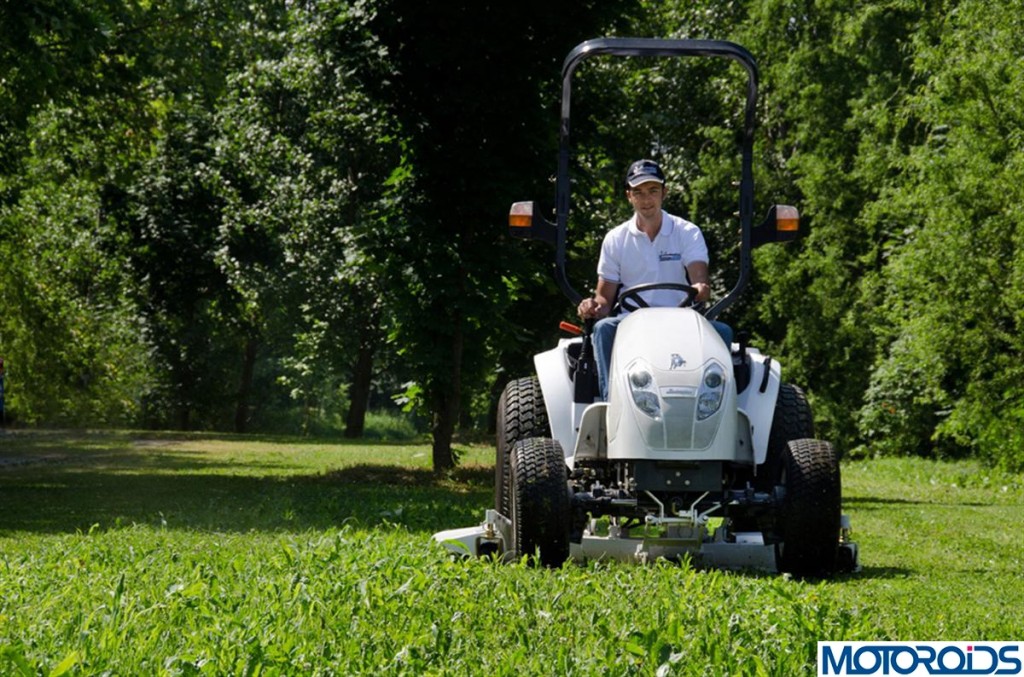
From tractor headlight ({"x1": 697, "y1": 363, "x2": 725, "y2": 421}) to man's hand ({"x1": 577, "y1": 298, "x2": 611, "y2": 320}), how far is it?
1.01 m

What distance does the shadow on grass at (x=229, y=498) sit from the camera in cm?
1321

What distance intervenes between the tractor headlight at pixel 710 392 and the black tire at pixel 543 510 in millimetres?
821

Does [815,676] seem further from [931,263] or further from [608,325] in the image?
[931,263]

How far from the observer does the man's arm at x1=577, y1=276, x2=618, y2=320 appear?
939 centimetres

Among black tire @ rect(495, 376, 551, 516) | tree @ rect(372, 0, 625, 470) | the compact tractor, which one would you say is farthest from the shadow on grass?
the compact tractor

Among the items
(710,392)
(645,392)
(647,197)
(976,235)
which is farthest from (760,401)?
(976,235)

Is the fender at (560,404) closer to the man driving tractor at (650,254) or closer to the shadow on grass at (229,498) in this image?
the man driving tractor at (650,254)

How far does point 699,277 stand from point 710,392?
43.7 inches

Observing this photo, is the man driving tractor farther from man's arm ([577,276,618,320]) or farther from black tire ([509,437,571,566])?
black tire ([509,437,571,566])

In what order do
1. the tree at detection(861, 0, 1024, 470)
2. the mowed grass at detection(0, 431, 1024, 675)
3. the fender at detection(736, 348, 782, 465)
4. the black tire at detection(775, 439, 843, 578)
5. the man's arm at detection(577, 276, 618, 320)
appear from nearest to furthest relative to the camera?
the mowed grass at detection(0, 431, 1024, 675)
the black tire at detection(775, 439, 843, 578)
the fender at detection(736, 348, 782, 465)
the man's arm at detection(577, 276, 618, 320)
the tree at detection(861, 0, 1024, 470)

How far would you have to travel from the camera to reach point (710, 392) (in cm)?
861

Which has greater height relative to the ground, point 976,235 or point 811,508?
point 976,235

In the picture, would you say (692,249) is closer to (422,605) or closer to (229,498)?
(422,605)

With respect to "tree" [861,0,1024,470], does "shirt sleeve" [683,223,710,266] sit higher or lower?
lower
